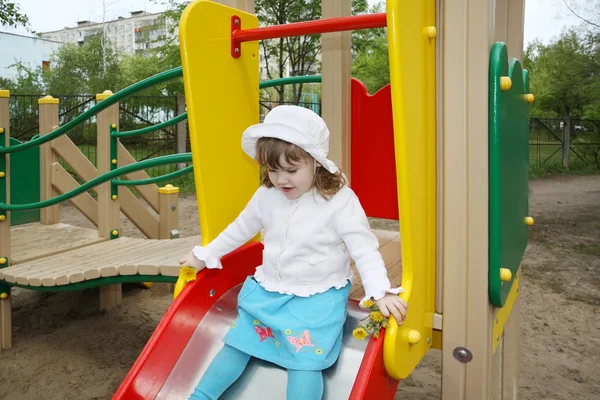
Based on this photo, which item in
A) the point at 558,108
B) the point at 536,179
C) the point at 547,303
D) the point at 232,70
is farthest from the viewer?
the point at 558,108

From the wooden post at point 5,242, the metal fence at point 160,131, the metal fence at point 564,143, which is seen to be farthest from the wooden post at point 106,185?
the metal fence at point 564,143

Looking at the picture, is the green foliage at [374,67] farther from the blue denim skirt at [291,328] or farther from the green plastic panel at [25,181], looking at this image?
the blue denim skirt at [291,328]

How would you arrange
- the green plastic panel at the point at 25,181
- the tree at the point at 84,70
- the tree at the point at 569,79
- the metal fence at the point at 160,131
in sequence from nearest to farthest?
1. the green plastic panel at the point at 25,181
2. the metal fence at the point at 160,131
3. the tree at the point at 569,79
4. the tree at the point at 84,70

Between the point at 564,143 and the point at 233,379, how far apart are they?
13518 mm

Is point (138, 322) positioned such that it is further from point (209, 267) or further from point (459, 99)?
point (459, 99)

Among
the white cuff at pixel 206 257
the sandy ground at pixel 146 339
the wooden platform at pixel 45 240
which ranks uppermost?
the white cuff at pixel 206 257

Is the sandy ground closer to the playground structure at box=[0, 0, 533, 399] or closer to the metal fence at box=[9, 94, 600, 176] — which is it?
the playground structure at box=[0, 0, 533, 399]

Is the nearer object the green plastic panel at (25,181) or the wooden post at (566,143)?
the green plastic panel at (25,181)

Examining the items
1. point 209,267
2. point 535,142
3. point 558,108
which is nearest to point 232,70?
point 209,267

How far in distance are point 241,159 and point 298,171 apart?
46 centimetres

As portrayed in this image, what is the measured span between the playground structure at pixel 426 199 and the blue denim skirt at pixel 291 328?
8 cm

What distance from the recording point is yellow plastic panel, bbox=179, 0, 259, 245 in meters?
1.67

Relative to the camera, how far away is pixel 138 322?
153 inches

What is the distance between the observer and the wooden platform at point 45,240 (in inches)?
141
